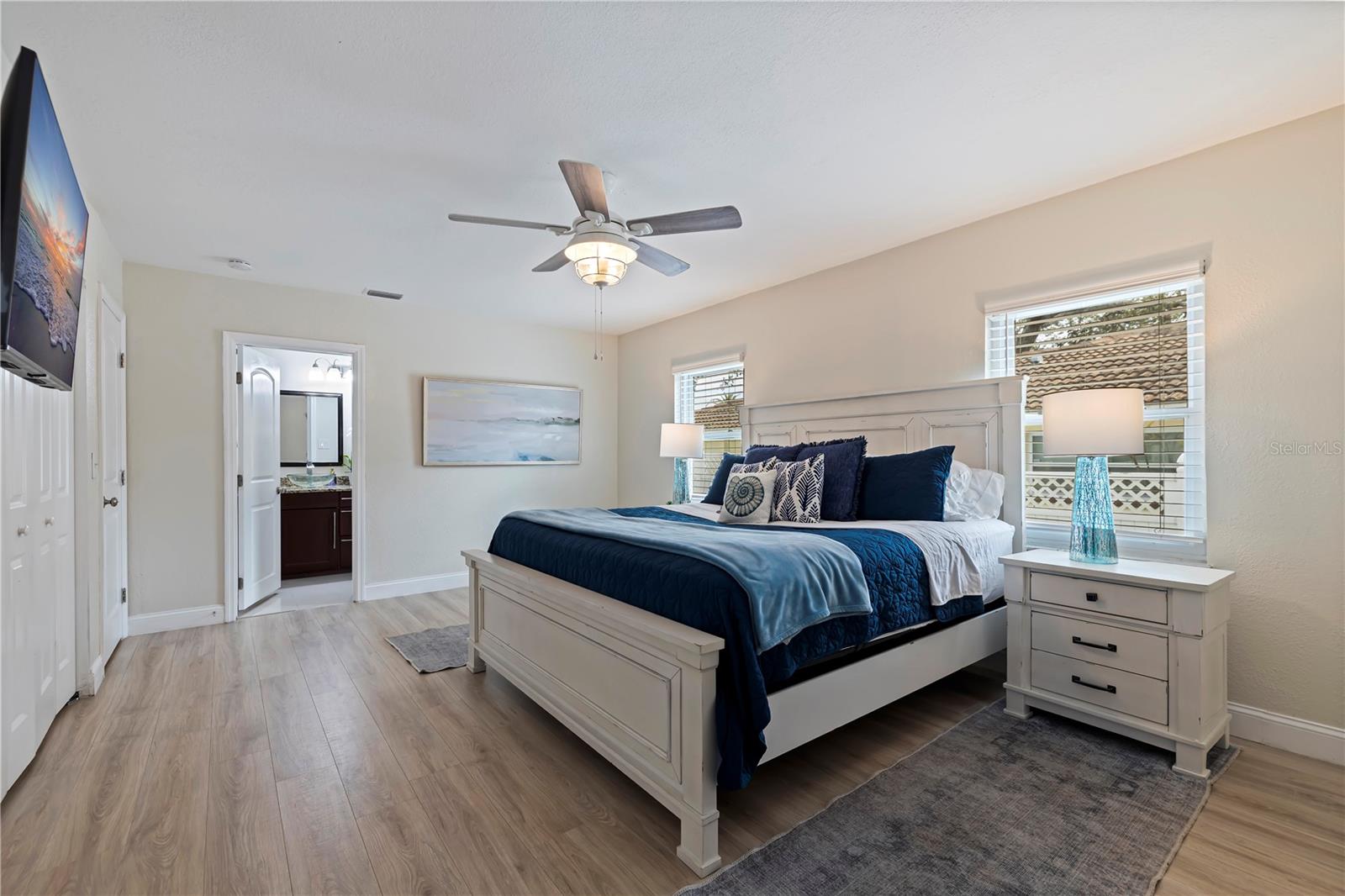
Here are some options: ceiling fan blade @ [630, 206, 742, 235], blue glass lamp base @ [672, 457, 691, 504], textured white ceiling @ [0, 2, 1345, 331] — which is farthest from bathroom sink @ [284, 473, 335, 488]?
ceiling fan blade @ [630, 206, 742, 235]

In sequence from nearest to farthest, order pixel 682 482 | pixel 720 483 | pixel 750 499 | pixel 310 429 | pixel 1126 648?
pixel 1126 648 < pixel 750 499 < pixel 720 483 < pixel 682 482 < pixel 310 429

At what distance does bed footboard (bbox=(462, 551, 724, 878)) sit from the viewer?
68.3 inches

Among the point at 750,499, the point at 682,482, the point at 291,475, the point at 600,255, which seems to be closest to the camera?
the point at 600,255

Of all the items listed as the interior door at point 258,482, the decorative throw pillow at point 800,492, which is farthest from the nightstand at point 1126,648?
the interior door at point 258,482

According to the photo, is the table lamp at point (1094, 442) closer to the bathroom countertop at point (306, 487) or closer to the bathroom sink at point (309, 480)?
the bathroom countertop at point (306, 487)

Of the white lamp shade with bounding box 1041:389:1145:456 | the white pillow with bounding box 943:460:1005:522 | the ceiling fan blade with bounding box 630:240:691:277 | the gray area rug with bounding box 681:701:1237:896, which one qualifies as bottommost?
the gray area rug with bounding box 681:701:1237:896

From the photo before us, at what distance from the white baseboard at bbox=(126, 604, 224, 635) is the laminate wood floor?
3.88 feet

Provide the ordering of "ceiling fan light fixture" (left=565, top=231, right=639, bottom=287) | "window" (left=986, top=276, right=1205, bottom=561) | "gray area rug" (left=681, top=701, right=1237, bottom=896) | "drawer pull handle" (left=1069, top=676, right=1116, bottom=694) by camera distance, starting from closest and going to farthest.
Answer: "gray area rug" (left=681, top=701, right=1237, bottom=896)
"drawer pull handle" (left=1069, top=676, right=1116, bottom=694)
"ceiling fan light fixture" (left=565, top=231, right=639, bottom=287)
"window" (left=986, top=276, right=1205, bottom=561)

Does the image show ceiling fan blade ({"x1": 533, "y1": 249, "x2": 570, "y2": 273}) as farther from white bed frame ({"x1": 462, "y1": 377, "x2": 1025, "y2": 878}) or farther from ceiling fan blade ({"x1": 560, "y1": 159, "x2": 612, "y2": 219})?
white bed frame ({"x1": 462, "y1": 377, "x2": 1025, "y2": 878})

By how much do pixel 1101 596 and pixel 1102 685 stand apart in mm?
354

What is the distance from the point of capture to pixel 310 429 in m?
6.59

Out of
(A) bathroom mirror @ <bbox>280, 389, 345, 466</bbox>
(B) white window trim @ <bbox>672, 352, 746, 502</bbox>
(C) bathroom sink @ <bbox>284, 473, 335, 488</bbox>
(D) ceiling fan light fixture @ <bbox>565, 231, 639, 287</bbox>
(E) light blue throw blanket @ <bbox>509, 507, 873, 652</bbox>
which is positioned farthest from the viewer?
Answer: (A) bathroom mirror @ <bbox>280, 389, 345, 466</bbox>

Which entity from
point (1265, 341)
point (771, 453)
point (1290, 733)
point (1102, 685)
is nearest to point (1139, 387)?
point (1265, 341)

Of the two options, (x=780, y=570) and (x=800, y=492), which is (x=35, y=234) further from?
(x=800, y=492)
